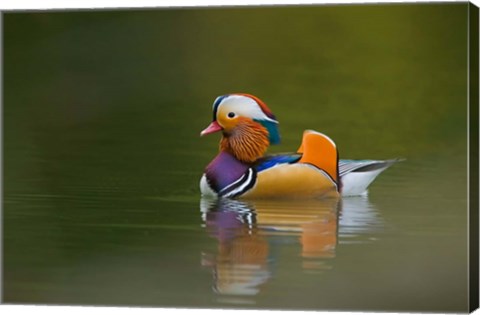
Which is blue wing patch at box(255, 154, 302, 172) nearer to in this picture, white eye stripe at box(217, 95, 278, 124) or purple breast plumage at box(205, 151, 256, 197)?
purple breast plumage at box(205, 151, 256, 197)

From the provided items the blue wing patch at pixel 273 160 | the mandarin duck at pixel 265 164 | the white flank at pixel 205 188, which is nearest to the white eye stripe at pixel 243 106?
the mandarin duck at pixel 265 164

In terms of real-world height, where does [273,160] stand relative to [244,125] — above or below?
below

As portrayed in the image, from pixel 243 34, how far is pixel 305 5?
359 millimetres

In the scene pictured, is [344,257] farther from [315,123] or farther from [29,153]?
[29,153]

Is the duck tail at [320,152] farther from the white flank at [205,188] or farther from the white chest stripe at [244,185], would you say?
the white flank at [205,188]

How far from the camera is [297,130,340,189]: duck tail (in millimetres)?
7430

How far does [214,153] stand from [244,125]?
0.71ft

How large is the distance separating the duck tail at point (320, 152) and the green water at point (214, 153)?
0.05 m

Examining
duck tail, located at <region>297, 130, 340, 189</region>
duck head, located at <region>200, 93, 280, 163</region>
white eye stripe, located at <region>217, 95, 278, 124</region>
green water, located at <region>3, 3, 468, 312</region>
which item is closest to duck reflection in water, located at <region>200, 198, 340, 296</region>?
green water, located at <region>3, 3, 468, 312</region>

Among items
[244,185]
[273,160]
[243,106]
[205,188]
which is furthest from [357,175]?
[205,188]

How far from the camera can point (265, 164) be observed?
24.5 feet

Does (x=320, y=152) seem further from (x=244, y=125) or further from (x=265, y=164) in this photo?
(x=244, y=125)

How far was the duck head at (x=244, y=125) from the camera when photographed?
7.46 m

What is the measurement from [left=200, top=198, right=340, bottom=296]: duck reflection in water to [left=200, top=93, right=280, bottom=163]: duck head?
0.89ft
